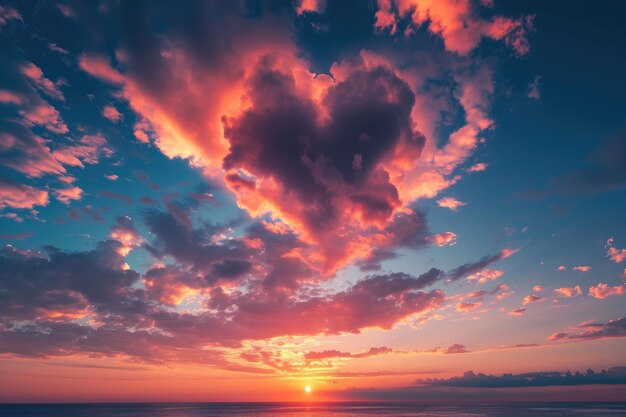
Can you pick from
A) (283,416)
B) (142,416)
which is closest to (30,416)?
(142,416)

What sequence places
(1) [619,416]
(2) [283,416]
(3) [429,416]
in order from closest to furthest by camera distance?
(1) [619,416] → (3) [429,416] → (2) [283,416]

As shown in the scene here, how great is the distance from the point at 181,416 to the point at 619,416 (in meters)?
199

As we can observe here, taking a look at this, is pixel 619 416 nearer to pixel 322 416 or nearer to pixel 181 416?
pixel 322 416

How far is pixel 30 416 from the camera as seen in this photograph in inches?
6068

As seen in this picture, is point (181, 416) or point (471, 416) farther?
point (181, 416)

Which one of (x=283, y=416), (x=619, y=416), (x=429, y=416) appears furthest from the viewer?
(x=283, y=416)

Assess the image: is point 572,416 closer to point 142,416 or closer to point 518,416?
point 518,416

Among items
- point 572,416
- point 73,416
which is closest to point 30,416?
point 73,416

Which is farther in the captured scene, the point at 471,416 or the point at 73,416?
the point at 73,416

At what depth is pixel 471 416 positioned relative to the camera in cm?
14112

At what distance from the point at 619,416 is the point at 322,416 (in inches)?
5102

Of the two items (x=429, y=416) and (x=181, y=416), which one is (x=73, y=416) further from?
(x=429, y=416)

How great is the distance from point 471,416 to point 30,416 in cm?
21459

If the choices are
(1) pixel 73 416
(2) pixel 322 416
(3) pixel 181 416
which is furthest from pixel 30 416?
(2) pixel 322 416
